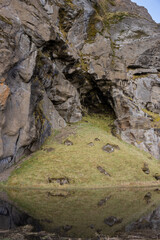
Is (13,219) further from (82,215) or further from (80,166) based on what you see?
(80,166)

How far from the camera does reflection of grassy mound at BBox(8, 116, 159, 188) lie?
87.0 ft

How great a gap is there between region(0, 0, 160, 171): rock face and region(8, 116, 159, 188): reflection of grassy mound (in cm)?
272

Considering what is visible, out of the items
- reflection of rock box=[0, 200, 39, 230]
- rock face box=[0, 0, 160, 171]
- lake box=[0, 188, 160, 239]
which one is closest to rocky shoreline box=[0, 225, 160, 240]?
lake box=[0, 188, 160, 239]

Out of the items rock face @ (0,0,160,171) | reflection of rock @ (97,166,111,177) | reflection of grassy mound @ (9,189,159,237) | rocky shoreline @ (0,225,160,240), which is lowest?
reflection of rock @ (97,166,111,177)

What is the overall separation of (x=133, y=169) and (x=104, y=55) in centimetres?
3184

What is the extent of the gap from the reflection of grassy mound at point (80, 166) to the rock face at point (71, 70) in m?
2.72

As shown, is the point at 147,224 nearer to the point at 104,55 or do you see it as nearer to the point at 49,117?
the point at 49,117

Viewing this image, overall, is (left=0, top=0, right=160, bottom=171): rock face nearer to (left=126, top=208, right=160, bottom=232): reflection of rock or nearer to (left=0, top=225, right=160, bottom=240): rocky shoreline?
(left=0, top=225, right=160, bottom=240): rocky shoreline

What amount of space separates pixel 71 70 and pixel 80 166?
85.6 ft

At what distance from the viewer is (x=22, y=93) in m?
29.4

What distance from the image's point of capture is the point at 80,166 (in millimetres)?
30031

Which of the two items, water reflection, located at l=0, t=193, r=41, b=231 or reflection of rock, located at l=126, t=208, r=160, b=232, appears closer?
water reflection, located at l=0, t=193, r=41, b=231

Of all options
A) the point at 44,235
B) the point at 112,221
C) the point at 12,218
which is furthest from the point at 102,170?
the point at 44,235

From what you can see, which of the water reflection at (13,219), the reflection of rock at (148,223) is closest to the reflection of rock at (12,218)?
the water reflection at (13,219)
